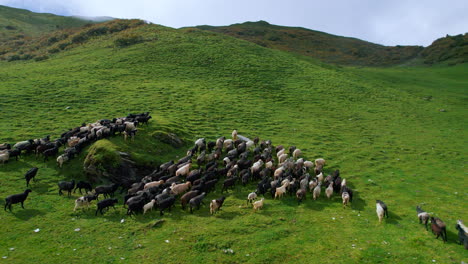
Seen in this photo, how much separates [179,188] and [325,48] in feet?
315

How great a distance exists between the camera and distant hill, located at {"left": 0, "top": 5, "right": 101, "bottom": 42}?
9399cm

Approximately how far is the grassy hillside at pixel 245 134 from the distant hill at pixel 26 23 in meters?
47.7

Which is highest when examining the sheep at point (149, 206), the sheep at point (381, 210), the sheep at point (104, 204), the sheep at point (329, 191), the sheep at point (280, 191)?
the sheep at point (381, 210)

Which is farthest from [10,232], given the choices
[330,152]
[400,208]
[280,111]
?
[280,111]

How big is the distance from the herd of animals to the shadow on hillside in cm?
53

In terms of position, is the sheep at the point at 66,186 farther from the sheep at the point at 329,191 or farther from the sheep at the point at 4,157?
the sheep at the point at 329,191

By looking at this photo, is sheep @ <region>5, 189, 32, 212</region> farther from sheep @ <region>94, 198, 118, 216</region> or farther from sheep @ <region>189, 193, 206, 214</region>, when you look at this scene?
sheep @ <region>189, 193, 206, 214</region>

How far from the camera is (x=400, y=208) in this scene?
1543 centimetres

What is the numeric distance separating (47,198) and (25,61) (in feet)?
165

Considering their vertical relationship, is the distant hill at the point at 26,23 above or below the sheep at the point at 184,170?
above

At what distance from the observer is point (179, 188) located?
643 inches

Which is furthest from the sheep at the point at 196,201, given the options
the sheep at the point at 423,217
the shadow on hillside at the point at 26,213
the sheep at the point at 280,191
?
the sheep at the point at 423,217

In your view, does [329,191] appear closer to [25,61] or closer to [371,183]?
[371,183]

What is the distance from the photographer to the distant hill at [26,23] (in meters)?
94.0
